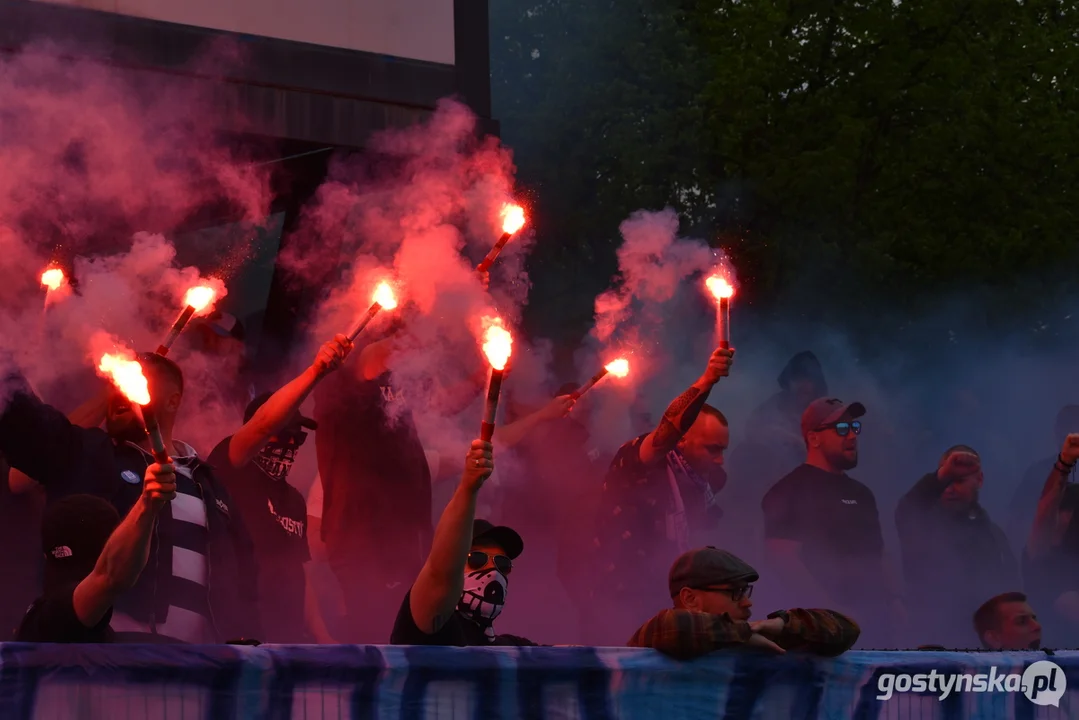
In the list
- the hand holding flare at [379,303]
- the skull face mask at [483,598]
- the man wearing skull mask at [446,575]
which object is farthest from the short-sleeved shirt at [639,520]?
the man wearing skull mask at [446,575]

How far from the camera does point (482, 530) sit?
18.0 feet

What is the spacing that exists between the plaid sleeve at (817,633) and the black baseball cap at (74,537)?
80.8 inches

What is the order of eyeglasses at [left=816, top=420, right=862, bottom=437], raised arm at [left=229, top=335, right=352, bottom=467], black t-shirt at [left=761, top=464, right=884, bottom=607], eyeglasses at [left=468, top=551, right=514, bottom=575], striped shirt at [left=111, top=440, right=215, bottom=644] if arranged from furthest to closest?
eyeglasses at [left=816, top=420, right=862, bottom=437] < black t-shirt at [left=761, top=464, right=884, bottom=607] < raised arm at [left=229, top=335, right=352, bottom=467] < striped shirt at [left=111, top=440, right=215, bottom=644] < eyeglasses at [left=468, top=551, right=514, bottom=575]

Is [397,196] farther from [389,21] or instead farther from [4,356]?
[4,356]

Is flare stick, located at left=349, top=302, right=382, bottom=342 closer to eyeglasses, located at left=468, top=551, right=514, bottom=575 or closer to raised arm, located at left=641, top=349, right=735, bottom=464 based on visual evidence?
eyeglasses, located at left=468, top=551, right=514, bottom=575

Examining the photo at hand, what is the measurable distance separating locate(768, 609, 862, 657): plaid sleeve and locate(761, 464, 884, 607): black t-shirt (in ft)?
14.3

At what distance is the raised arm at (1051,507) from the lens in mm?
9602

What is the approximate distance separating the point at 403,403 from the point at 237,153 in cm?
192

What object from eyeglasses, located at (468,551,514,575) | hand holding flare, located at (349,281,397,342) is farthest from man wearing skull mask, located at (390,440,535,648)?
hand holding flare, located at (349,281,397,342)

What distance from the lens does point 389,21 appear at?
9.61 m

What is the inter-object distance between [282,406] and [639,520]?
8.04ft

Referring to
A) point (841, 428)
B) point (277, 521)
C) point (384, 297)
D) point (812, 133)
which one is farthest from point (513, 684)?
point (812, 133)

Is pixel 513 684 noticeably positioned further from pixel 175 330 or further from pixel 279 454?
pixel 279 454

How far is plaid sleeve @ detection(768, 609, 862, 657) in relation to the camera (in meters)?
4.69
